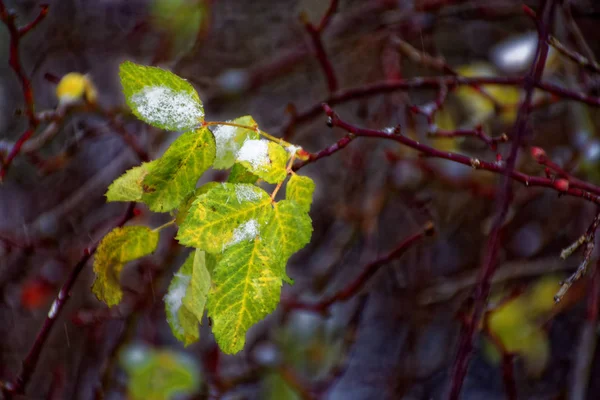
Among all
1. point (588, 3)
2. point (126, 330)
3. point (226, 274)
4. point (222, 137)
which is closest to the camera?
point (226, 274)

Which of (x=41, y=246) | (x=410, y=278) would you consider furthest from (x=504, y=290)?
(x=41, y=246)

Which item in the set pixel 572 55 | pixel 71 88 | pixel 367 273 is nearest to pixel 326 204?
pixel 367 273

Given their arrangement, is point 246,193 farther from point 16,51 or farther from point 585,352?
point 585,352

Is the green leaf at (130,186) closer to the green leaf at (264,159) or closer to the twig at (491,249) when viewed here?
the green leaf at (264,159)

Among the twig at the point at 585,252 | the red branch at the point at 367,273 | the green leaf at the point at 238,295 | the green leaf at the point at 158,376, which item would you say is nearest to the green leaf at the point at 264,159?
the green leaf at the point at 238,295

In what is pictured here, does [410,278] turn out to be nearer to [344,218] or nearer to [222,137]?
[344,218]

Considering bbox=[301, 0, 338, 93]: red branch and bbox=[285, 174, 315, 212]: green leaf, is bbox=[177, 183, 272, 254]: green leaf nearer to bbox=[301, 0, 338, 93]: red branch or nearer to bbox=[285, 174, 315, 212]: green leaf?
bbox=[285, 174, 315, 212]: green leaf

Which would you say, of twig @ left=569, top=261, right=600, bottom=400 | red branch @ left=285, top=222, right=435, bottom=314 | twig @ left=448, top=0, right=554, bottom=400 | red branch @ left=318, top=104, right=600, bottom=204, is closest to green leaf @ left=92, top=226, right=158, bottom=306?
red branch @ left=318, top=104, right=600, bottom=204
